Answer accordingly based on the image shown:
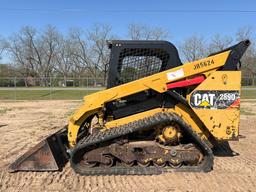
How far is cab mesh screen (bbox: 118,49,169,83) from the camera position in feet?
18.1

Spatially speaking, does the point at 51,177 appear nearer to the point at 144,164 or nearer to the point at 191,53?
the point at 144,164

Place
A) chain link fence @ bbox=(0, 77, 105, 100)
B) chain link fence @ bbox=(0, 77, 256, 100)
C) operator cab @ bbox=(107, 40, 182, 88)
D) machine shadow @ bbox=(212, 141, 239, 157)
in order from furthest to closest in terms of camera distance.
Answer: chain link fence @ bbox=(0, 77, 256, 100), chain link fence @ bbox=(0, 77, 105, 100), machine shadow @ bbox=(212, 141, 239, 157), operator cab @ bbox=(107, 40, 182, 88)

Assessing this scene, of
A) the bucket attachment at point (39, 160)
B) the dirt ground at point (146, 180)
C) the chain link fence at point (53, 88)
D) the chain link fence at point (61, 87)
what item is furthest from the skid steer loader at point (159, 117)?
the chain link fence at point (61, 87)

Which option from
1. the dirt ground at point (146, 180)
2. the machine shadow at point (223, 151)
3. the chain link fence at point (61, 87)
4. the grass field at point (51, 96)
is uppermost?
the chain link fence at point (61, 87)

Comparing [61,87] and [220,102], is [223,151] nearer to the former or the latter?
[220,102]

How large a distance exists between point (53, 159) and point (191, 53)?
2514 inches

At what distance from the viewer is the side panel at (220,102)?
5164 mm

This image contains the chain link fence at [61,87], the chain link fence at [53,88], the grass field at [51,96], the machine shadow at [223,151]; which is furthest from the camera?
the chain link fence at [61,87]

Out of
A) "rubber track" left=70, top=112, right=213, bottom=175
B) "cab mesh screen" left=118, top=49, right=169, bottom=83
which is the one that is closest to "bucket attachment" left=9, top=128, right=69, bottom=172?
"rubber track" left=70, top=112, right=213, bottom=175

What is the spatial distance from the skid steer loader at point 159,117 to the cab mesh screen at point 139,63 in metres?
0.02

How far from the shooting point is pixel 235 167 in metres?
5.51

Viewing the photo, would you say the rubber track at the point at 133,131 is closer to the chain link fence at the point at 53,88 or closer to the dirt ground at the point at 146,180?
the dirt ground at the point at 146,180

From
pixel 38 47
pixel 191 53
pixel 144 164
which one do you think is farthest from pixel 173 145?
pixel 38 47

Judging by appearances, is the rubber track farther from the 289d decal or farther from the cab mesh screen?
the cab mesh screen
